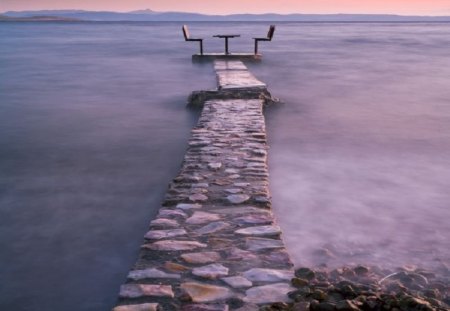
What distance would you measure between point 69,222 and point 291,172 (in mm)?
2973

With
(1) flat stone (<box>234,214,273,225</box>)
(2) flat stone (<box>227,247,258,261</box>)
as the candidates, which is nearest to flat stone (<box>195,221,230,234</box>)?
(1) flat stone (<box>234,214,273,225</box>)

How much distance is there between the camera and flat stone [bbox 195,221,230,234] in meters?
3.96

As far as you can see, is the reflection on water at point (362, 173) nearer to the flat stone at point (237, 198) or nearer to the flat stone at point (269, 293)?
the flat stone at point (237, 198)

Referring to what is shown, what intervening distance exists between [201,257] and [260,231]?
2.07 ft

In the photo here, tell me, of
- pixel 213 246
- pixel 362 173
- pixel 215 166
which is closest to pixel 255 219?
pixel 213 246

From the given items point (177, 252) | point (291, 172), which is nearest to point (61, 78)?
point (291, 172)

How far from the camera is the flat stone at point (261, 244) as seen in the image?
370cm

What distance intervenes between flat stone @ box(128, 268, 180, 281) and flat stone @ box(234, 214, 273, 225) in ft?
3.21

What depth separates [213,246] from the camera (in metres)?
3.72

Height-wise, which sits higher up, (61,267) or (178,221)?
(178,221)

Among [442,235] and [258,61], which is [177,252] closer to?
[442,235]

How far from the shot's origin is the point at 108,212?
17.4ft

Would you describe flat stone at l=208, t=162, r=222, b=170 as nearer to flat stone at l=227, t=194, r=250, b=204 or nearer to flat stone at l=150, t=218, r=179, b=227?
flat stone at l=227, t=194, r=250, b=204

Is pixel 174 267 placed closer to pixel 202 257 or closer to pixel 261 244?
pixel 202 257
